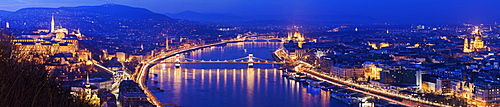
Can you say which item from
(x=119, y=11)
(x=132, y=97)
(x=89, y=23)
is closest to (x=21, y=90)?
(x=132, y=97)

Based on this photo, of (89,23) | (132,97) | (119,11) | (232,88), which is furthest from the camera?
(119,11)

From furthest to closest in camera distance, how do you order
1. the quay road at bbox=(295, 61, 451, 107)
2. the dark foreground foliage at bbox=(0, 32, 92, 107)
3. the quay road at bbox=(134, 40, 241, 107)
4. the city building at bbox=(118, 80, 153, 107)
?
the quay road at bbox=(134, 40, 241, 107) < the quay road at bbox=(295, 61, 451, 107) < the city building at bbox=(118, 80, 153, 107) < the dark foreground foliage at bbox=(0, 32, 92, 107)

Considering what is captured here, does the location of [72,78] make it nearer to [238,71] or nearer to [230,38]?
[238,71]

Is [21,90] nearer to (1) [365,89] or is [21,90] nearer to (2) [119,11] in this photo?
(1) [365,89]

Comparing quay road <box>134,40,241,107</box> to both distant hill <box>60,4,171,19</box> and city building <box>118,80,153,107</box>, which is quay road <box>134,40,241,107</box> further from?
distant hill <box>60,4,171,19</box>

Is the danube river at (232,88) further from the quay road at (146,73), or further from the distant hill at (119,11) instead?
the distant hill at (119,11)

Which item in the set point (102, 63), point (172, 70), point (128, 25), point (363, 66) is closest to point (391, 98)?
point (363, 66)

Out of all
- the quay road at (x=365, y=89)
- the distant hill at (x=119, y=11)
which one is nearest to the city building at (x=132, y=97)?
the quay road at (x=365, y=89)

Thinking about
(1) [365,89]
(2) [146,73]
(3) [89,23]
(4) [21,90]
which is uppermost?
(3) [89,23]

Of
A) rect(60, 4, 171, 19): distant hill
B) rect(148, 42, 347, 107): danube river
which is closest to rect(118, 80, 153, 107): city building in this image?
rect(148, 42, 347, 107): danube river
